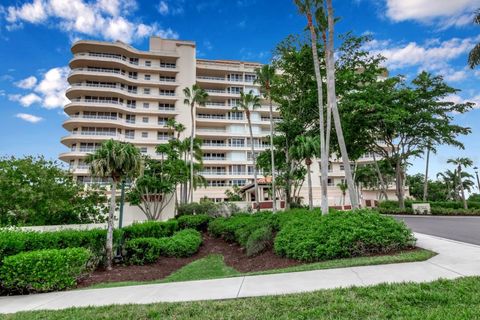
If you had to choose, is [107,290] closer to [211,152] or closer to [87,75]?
[211,152]

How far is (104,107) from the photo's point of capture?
1750 inches

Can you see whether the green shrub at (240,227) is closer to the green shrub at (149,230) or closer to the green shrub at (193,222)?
the green shrub at (193,222)

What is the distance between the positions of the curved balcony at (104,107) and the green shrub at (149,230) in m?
32.1

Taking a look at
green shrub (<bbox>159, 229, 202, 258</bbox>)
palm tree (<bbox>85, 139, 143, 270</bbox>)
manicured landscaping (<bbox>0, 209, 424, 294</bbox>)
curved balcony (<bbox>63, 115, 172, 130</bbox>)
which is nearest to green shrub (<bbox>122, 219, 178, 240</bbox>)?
manicured landscaping (<bbox>0, 209, 424, 294</bbox>)

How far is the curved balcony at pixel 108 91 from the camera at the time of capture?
1743 inches

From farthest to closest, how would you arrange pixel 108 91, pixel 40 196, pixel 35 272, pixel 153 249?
pixel 108 91, pixel 40 196, pixel 153 249, pixel 35 272

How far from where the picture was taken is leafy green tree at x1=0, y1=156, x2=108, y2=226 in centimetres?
1648

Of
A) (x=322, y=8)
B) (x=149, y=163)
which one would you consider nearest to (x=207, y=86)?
(x=149, y=163)

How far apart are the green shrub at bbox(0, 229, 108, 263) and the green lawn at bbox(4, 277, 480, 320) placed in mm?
3912

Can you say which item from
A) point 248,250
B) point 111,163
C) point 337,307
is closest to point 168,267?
point 248,250

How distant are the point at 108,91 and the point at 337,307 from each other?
4953cm

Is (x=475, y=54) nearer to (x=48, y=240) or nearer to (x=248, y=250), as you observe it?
(x=248, y=250)

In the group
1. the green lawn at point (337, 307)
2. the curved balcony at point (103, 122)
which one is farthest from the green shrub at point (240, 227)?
the curved balcony at point (103, 122)

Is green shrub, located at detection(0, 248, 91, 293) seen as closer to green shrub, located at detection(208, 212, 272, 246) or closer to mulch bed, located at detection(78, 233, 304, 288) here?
mulch bed, located at detection(78, 233, 304, 288)
